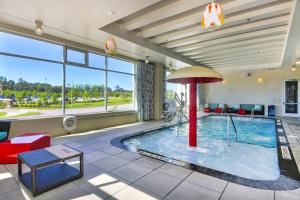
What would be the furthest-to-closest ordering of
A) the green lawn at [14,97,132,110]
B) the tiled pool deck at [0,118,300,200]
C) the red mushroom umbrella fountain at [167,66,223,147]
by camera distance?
the green lawn at [14,97,132,110] → the red mushroom umbrella fountain at [167,66,223,147] → the tiled pool deck at [0,118,300,200]

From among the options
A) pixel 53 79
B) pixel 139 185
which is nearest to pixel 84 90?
pixel 53 79

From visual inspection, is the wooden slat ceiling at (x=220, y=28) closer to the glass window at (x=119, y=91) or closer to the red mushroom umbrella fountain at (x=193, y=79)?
the red mushroom umbrella fountain at (x=193, y=79)

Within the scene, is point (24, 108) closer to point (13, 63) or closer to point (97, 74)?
point (13, 63)

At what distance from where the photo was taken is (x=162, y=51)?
21.4ft

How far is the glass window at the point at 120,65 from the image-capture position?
6869mm

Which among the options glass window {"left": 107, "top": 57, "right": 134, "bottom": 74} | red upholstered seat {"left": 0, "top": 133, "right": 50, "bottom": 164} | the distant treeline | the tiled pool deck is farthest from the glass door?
red upholstered seat {"left": 0, "top": 133, "right": 50, "bottom": 164}

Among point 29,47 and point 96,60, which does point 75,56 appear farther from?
point 29,47

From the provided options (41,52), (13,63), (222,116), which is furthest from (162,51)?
(222,116)

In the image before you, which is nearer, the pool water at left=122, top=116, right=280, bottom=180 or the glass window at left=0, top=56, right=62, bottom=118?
the pool water at left=122, top=116, right=280, bottom=180

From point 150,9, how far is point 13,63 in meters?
3.87

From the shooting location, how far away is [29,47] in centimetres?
470

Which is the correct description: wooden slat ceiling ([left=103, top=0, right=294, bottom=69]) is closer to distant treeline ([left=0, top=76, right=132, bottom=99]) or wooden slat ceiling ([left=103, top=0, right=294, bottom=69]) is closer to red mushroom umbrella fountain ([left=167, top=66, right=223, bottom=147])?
red mushroom umbrella fountain ([left=167, top=66, right=223, bottom=147])

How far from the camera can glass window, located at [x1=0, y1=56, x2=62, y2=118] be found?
442 centimetres

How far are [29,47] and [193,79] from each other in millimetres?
4573
